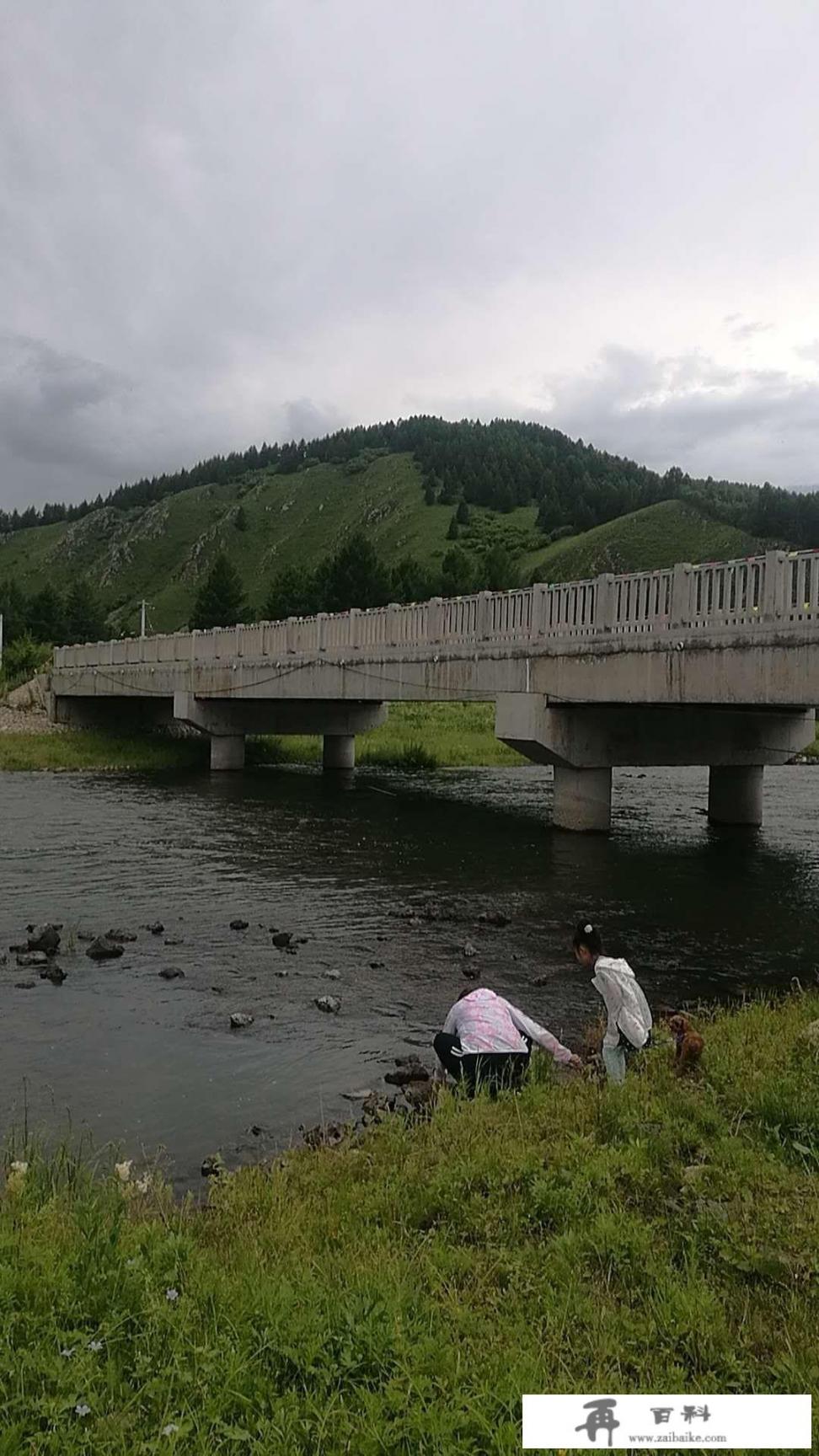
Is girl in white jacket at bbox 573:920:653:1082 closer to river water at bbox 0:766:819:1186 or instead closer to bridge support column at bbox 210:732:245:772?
river water at bbox 0:766:819:1186

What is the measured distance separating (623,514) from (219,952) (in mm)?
131817

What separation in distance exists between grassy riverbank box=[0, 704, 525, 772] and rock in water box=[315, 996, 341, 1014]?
3082 cm

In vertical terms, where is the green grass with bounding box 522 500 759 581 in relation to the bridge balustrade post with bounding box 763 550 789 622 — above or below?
above

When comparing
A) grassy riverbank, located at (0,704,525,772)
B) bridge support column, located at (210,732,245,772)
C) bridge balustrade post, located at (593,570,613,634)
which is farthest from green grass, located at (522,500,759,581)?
bridge balustrade post, located at (593,570,613,634)

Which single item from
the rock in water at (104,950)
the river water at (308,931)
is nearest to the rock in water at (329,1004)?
the river water at (308,931)

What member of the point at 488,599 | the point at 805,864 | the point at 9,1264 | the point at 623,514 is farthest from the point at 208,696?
the point at 623,514

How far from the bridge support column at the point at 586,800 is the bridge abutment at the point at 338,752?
16.6 meters

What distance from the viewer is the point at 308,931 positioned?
15023 millimetres

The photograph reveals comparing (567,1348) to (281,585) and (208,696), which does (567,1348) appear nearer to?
(208,696)

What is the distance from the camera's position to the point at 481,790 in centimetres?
3391

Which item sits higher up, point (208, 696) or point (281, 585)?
point (281, 585)

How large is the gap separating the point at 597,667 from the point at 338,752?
20.5m

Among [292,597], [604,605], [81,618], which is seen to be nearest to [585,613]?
[604,605]

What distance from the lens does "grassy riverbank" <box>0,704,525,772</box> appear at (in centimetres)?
4116
